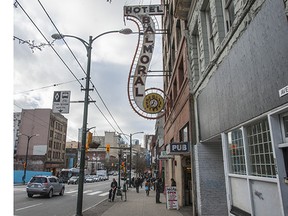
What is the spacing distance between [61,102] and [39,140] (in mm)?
56700

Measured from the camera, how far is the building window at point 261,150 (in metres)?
4.91

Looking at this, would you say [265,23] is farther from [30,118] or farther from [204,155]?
[30,118]

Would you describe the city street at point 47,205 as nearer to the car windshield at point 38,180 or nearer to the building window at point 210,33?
the car windshield at point 38,180

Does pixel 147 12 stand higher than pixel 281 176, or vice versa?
pixel 147 12

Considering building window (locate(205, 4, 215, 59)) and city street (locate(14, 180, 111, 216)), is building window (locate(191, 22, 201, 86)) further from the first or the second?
city street (locate(14, 180, 111, 216))

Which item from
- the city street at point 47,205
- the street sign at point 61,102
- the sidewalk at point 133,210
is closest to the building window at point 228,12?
the street sign at point 61,102

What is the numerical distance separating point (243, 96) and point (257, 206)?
2408mm

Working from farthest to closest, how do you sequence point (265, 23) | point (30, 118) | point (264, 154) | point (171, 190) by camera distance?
point (30, 118) < point (171, 190) < point (264, 154) < point (265, 23)

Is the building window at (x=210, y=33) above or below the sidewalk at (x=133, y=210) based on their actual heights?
above

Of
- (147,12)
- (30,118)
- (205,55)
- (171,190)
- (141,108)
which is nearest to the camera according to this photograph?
(205,55)

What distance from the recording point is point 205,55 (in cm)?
912

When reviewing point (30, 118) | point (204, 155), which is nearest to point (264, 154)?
point (204, 155)

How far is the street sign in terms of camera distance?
12.3m

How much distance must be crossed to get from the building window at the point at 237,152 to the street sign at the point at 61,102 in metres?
8.33
